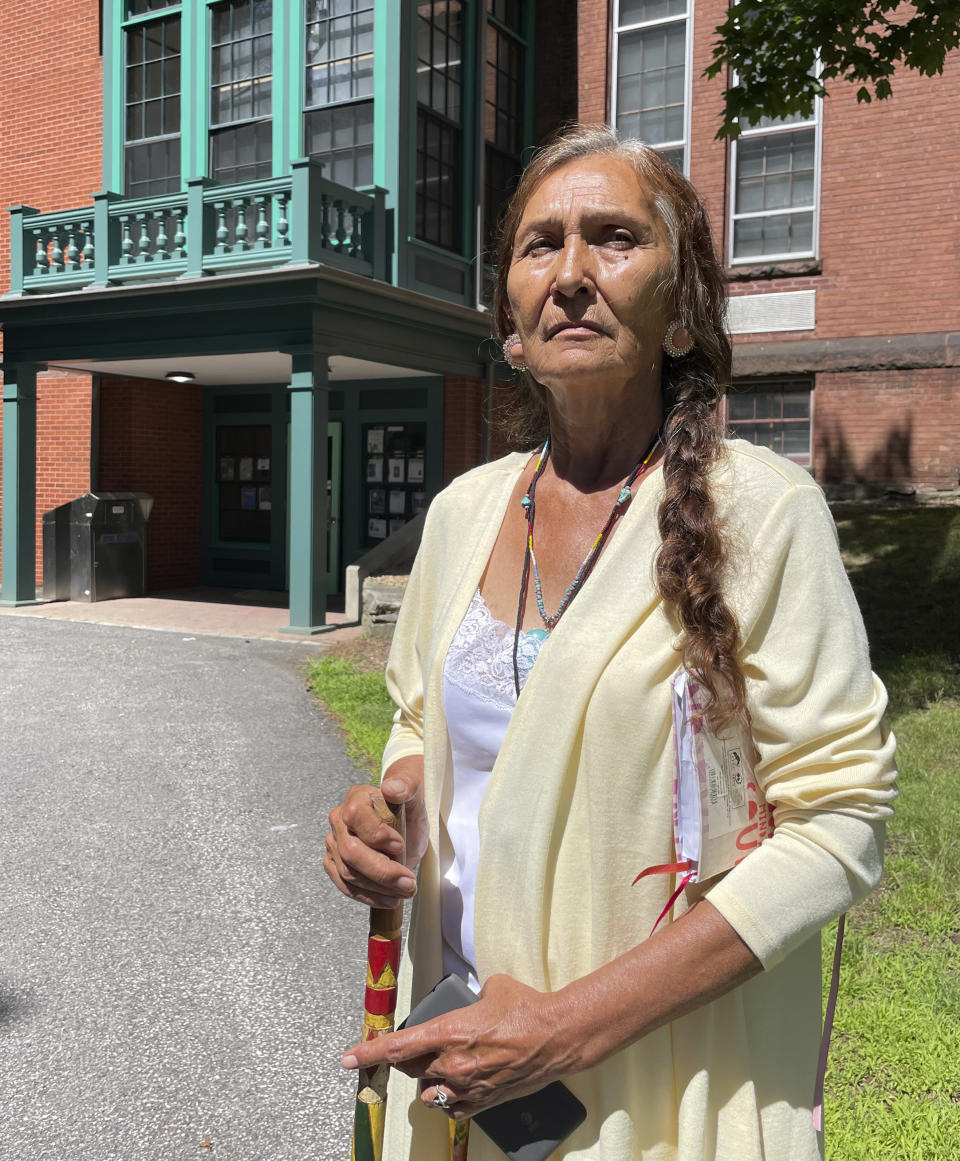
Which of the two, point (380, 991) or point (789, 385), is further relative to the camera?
point (789, 385)

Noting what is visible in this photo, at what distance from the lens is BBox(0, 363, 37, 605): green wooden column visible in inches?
535

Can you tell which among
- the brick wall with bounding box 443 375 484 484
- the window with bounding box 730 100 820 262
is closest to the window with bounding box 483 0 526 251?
the brick wall with bounding box 443 375 484 484

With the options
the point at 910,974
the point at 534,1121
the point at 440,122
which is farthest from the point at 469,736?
the point at 440,122

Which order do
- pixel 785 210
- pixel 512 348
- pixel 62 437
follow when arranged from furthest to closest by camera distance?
pixel 62 437, pixel 785 210, pixel 512 348

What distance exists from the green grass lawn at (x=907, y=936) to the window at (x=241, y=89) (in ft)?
25.0

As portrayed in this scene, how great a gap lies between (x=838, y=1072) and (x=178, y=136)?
1390 cm

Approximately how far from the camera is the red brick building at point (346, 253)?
12148 mm

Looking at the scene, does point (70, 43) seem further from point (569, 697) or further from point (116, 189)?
point (569, 697)

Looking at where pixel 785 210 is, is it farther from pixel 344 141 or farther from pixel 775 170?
pixel 344 141

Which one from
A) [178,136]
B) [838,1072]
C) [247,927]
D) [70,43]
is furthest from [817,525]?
[70,43]

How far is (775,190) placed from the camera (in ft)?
48.6

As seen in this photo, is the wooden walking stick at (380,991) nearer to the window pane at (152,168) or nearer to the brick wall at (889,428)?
the brick wall at (889,428)

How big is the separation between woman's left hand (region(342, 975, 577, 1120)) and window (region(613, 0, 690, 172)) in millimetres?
15378

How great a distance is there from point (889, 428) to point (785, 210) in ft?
11.1
